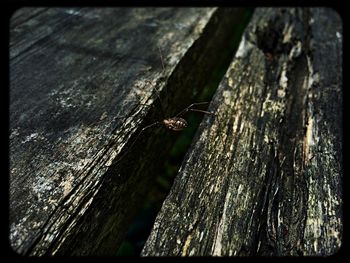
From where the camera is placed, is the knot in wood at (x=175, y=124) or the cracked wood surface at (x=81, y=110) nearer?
the cracked wood surface at (x=81, y=110)

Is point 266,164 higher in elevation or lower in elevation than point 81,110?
lower

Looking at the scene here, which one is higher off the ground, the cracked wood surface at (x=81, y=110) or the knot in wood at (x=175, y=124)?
the cracked wood surface at (x=81, y=110)

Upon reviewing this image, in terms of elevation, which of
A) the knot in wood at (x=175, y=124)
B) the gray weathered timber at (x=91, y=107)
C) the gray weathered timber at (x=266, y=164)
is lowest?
the knot in wood at (x=175, y=124)

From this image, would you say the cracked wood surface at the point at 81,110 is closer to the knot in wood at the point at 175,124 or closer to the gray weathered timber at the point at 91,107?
the gray weathered timber at the point at 91,107

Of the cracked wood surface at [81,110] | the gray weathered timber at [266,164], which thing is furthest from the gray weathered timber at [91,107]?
the gray weathered timber at [266,164]

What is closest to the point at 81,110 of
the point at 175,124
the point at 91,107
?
the point at 91,107

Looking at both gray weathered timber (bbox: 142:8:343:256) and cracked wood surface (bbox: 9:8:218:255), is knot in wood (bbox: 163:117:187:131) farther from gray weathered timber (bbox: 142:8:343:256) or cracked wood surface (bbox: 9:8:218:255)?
gray weathered timber (bbox: 142:8:343:256)

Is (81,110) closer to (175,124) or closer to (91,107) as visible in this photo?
(91,107)
